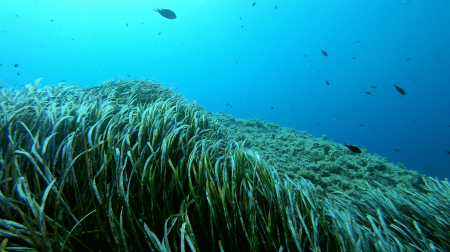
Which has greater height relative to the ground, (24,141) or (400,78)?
(400,78)

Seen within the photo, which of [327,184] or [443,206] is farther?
[327,184]

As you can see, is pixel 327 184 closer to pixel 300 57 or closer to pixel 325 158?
pixel 325 158

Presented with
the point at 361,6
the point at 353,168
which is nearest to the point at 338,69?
the point at 361,6

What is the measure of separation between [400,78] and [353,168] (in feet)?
495

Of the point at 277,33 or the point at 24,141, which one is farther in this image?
the point at 277,33

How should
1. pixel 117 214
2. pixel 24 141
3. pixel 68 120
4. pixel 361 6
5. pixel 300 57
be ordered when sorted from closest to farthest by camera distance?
pixel 117 214
pixel 24 141
pixel 68 120
pixel 361 6
pixel 300 57

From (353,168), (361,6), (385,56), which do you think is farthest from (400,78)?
(353,168)

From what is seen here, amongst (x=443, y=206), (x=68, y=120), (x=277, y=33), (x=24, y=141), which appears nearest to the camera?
(x=24, y=141)

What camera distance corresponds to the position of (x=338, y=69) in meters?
122

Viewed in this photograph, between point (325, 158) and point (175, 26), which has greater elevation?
point (175, 26)

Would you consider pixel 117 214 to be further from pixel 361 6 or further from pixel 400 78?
pixel 400 78

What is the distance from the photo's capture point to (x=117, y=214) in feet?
3.79

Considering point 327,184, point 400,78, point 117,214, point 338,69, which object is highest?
point 338,69

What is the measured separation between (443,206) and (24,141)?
4.74m
